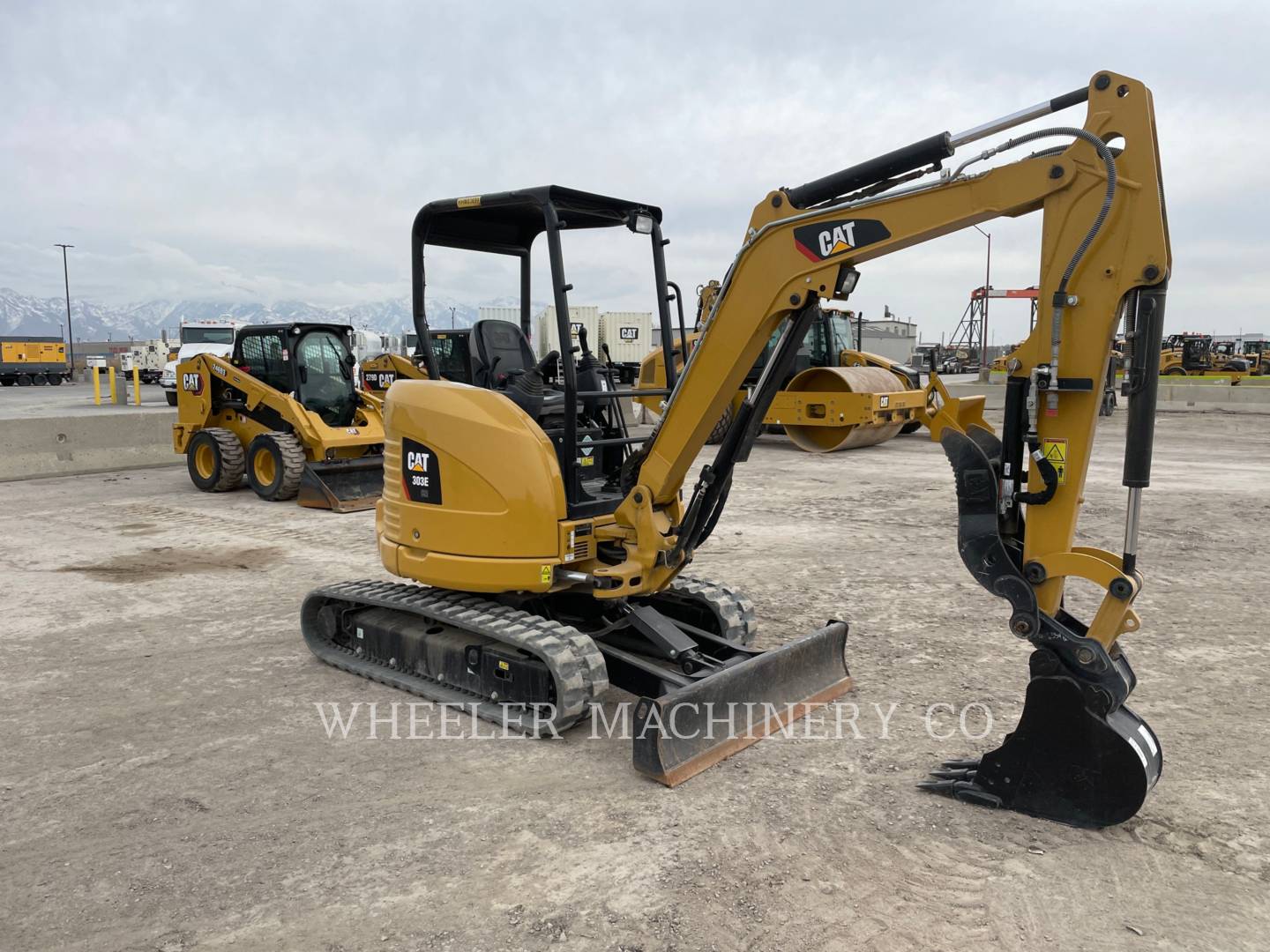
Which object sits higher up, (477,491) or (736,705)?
(477,491)

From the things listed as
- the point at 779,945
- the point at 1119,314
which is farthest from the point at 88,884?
the point at 1119,314

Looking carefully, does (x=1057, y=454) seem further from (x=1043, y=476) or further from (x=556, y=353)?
(x=556, y=353)

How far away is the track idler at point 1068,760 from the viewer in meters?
3.54

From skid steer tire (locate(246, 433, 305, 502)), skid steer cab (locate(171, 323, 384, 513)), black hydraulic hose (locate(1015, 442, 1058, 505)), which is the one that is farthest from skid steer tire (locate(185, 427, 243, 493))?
black hydraulic hose (locate(1015, 442, 1058, 505))

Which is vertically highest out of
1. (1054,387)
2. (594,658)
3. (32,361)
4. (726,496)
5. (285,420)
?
(32,361)

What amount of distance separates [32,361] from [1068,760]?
154 feet

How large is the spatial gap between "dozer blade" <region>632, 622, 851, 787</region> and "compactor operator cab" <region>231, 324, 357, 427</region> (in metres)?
8.83

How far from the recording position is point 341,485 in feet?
36.5

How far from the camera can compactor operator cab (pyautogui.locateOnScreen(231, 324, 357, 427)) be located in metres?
11.9

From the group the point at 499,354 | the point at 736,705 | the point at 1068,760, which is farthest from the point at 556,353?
the point at 1068,760

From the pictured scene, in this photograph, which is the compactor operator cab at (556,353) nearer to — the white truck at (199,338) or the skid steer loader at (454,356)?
the skid steer loader at (454,356)

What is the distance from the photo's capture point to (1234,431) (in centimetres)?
1989

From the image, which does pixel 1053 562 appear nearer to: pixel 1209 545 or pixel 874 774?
pixel 874 774

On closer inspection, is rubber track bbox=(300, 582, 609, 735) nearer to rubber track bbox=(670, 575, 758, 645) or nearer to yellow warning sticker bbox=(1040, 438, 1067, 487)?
rubber track bbox=(670, 575, 758, 645)
